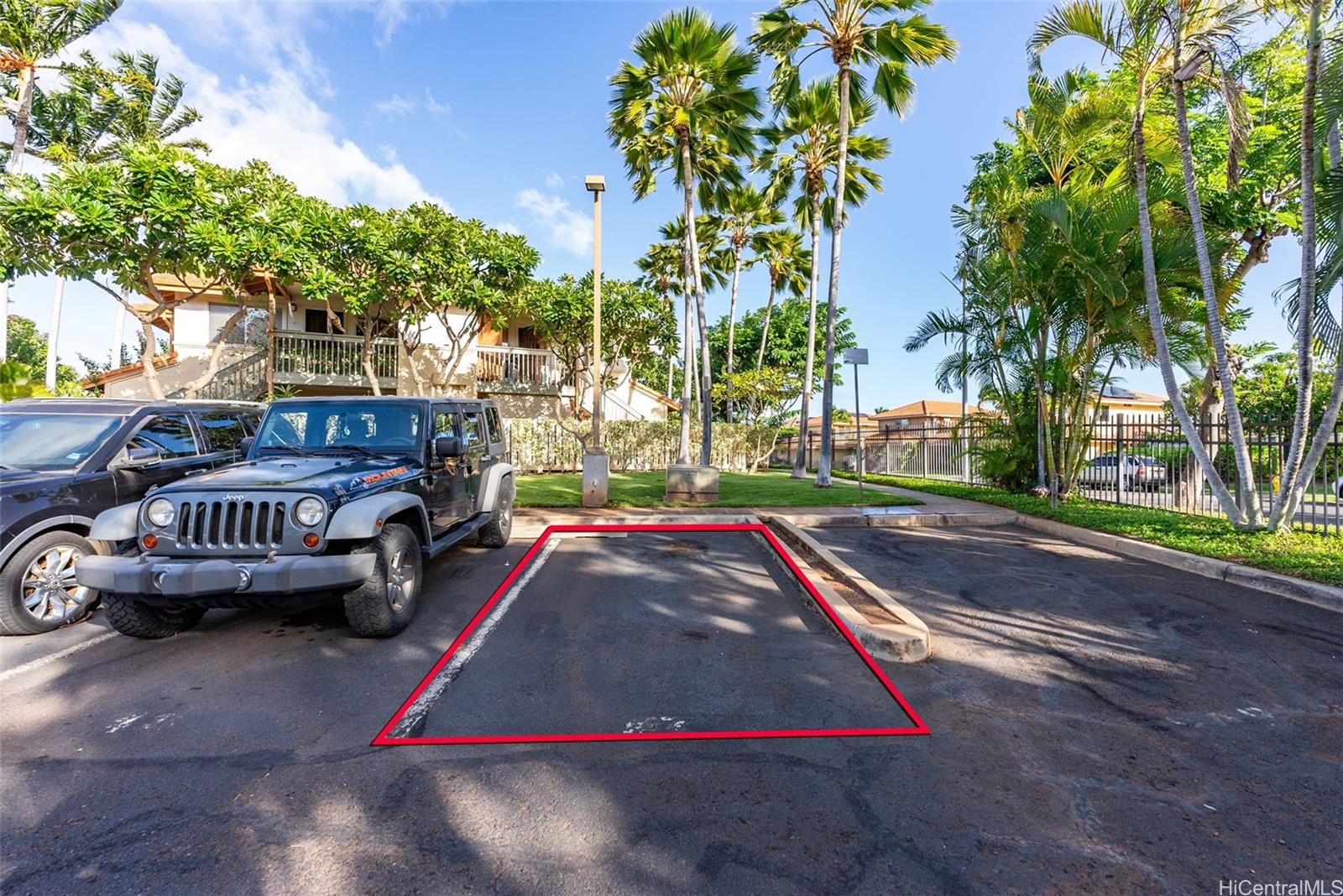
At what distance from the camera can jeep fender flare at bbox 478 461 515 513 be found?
7.53 m

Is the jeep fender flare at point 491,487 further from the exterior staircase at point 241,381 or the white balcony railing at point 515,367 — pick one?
the exterior staircase at point 241,381

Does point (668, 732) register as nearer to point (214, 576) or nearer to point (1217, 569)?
point (214, 576)

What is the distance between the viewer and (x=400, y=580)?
4.98 meters

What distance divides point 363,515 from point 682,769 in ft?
9.61

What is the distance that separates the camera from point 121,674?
4.20 meters

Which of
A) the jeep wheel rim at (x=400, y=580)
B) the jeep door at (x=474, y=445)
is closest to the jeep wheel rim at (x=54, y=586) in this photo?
the jeep wheel rim at (x=400, y=580)

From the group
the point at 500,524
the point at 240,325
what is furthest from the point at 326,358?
the point at 500,524

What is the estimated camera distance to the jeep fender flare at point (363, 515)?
433 centimetres

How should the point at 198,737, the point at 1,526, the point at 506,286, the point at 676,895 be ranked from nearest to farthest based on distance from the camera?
the point at 676,895
the point at 198,737
the point at 1,526
the point at 506,286

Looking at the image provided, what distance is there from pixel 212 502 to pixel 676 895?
4.15m

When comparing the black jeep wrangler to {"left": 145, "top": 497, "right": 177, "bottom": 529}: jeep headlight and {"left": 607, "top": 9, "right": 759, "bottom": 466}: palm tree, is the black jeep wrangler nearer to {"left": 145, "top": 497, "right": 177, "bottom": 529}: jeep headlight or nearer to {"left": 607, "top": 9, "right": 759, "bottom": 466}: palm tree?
{"left": 145, "top": 497, "right": 177, "bottom": 529}: jeep headlight

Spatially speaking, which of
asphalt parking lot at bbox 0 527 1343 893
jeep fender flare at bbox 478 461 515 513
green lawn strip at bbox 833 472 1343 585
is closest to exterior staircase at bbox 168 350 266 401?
jeep fender flare at bbox 478 461 515 513

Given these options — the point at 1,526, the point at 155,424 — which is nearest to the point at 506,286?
the point at 155,424

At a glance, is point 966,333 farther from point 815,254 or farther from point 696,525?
point 696,525
